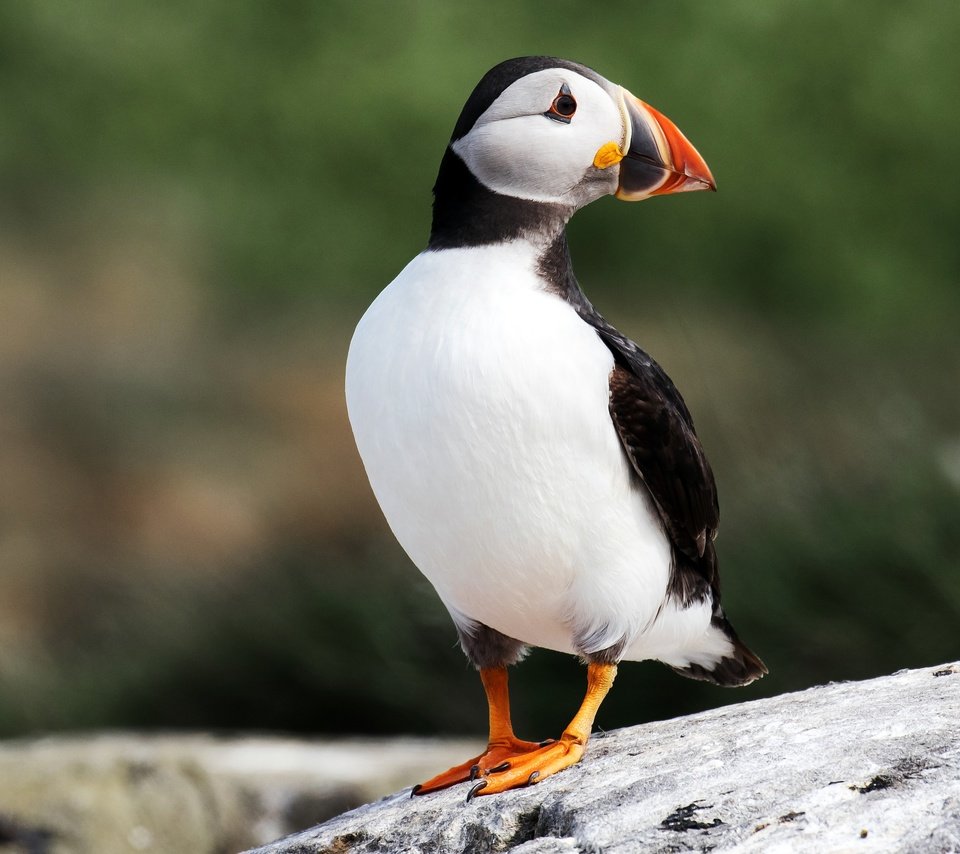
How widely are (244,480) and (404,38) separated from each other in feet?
15.2

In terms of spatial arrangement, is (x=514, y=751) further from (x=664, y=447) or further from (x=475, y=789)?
(x=664, y=447)

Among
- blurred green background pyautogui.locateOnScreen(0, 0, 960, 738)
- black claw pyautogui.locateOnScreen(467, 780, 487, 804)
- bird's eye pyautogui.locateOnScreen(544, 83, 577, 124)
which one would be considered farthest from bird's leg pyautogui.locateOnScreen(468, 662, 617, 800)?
blurred green background pyautogui.locateOnScreen(0, 0, 960, 738)

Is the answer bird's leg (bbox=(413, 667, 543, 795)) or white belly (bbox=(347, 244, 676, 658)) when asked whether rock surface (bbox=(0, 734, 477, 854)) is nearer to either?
bird's leg (bbox=(413, 667, 543, 795))

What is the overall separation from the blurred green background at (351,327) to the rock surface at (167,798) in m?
1.38

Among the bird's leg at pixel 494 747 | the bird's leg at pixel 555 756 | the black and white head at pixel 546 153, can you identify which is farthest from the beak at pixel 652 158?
the bird's leg at pixel 494 747

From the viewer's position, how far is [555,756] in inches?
120

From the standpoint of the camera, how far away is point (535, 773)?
2957 mm

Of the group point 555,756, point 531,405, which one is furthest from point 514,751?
point 531,405

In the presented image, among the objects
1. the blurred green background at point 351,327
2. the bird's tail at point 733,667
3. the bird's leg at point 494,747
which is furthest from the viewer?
the blurred green background at point 351,327

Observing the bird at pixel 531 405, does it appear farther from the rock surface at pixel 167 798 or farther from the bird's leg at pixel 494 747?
the rock surface at pixel 167 798

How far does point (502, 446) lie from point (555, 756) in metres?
0.66

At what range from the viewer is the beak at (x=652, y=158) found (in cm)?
312

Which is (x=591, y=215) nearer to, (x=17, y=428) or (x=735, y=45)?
(x=735, y=45)

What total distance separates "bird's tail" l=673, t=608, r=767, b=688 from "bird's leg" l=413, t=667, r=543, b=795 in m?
0.59
